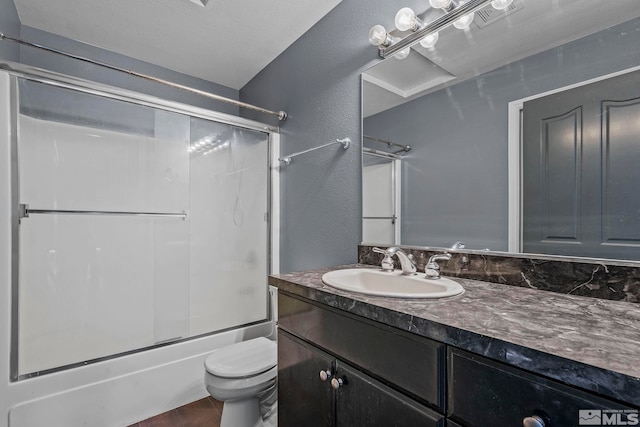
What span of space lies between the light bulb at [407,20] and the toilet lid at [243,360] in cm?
169

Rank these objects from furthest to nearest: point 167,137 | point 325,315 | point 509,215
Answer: point 167,137
point 509,215
point 325,315

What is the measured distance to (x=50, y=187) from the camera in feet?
5.56

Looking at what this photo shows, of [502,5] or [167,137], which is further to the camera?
[167,137]

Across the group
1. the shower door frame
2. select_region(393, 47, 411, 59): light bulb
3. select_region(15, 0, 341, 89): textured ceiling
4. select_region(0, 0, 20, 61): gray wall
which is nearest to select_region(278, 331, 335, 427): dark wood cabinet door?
the shower door frame

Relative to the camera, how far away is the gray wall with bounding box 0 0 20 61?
1.54 metres

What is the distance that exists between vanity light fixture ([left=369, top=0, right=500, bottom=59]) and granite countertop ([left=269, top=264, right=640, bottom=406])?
3.40ft

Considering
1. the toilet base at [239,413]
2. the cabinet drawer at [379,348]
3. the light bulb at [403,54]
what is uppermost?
the light bulb at [403,54]

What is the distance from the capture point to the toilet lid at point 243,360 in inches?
55.3

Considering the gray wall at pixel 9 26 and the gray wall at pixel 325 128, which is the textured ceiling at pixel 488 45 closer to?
the gray wall at pixel 325 128

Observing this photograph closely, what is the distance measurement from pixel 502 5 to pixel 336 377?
1422 millimetres

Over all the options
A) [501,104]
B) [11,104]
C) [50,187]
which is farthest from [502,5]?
[50,187]

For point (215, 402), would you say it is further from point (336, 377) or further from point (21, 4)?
point (21, 4)

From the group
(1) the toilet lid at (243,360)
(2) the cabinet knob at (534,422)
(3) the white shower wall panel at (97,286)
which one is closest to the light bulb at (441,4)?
(2) the cabinet knob at (534,422)

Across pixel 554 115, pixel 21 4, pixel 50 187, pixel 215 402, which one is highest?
pixel 21 4
